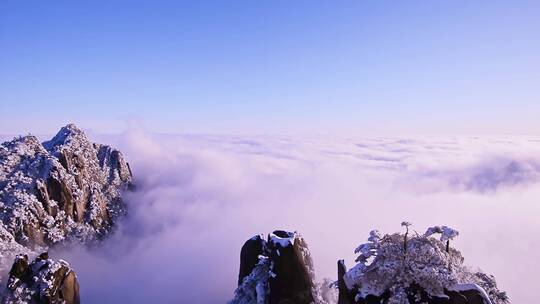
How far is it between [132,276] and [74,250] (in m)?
20.4

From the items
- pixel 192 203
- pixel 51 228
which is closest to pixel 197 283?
pixel 51 228

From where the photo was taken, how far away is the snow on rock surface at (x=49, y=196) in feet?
164

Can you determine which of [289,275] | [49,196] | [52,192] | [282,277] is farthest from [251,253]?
[52,192]

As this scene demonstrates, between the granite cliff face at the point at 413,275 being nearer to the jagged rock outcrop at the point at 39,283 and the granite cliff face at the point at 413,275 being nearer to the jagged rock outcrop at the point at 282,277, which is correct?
the jagged rock outcrop at the point at 282,277

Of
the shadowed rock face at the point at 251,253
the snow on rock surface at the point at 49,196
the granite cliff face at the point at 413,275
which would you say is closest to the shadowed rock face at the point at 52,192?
the snow on rock surface at the point at 49,196

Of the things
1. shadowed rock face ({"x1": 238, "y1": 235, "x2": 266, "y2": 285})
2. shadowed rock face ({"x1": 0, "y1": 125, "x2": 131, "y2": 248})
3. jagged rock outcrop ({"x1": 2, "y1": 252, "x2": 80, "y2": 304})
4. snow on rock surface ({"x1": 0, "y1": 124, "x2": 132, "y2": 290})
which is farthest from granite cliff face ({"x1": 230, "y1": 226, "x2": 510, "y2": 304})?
shadowed rock face ({"x1": 0, "y1": 125, "x2": 131, "y2": 248})

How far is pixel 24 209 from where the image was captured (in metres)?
51.7

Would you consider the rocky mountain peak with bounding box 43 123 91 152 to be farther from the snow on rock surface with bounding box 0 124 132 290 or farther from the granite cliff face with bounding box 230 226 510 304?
the granite cliff face with bounding box 230 226 510 304

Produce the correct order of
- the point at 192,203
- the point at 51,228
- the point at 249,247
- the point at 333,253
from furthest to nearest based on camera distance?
1. the point at 192,203
2. the point at 333,253
3. the point at 51,228
4. the point at 249,247

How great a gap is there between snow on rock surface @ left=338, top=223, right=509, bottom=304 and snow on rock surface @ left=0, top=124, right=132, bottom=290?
3302cm

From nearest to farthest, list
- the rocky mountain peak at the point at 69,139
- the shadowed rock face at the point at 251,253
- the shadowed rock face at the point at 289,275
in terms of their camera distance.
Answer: the shadowed rock face at the point at 289,275
the shadowed rock face at the point at 251,253
the rocky mountain peak at the point at 69,139

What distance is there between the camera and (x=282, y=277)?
33.5 metres

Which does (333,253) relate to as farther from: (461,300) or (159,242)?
(461,300)

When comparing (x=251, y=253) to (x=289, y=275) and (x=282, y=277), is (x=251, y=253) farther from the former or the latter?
(x=289, y=275)
